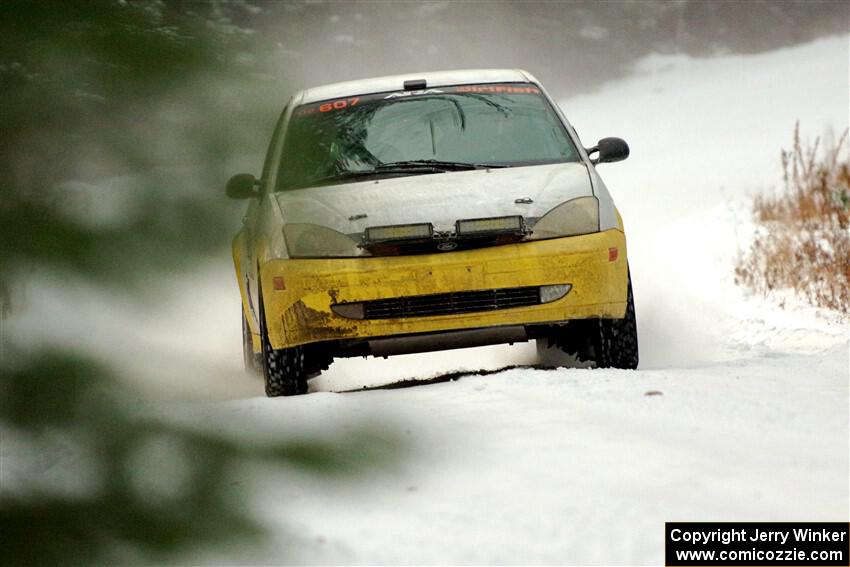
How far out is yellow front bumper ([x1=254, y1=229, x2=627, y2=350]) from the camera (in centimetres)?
568

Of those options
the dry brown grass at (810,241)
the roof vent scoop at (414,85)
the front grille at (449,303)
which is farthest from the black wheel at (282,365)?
the dry brown grass at (810,241)

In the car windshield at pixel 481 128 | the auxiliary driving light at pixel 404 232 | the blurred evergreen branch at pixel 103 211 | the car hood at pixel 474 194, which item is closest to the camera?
the blurred evergreen branch at pixel 103 211

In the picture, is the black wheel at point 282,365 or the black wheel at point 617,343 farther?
the black wheel at point 617,343

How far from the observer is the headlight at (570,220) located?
5.81 meters

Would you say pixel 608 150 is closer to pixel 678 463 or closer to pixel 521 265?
pixel 521 265

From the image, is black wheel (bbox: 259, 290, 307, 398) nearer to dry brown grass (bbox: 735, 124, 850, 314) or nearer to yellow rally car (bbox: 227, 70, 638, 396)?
yellow rally car (bbox: 227, 70, 638, 396)

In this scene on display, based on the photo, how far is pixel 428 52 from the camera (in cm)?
4200

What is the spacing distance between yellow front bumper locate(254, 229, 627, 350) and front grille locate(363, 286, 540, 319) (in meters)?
0.03

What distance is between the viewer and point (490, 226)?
18.7 feet

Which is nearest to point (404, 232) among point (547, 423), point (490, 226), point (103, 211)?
point (490, 226)

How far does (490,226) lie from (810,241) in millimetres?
5394

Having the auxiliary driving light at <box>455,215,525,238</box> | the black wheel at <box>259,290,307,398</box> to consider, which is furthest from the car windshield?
the black wheel at <box>259,290,307,398</box>

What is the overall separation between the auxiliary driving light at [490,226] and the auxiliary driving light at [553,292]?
11.5 inches

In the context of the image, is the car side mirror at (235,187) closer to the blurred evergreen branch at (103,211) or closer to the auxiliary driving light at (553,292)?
the blurred evergreen branch at (103,211)
